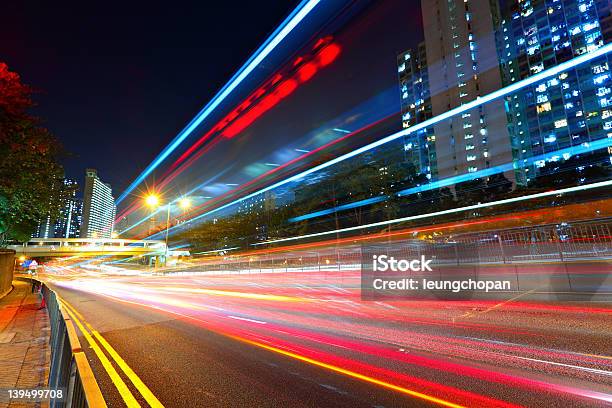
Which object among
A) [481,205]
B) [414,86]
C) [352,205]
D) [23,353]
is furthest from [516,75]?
[23,353]

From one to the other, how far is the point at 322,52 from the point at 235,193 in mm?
22934

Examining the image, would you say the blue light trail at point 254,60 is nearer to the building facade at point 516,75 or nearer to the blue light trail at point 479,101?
the blue light trail at point 479,101

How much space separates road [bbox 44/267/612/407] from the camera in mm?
4395

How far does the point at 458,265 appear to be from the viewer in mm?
12672

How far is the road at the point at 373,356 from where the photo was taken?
14.4 feet

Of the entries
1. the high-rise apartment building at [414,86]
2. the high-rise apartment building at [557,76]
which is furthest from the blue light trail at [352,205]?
the high-rise apartment building at [414,86]

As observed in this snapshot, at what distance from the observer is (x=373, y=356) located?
615cm

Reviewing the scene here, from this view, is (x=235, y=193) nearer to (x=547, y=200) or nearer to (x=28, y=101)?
(x=28, y=101)

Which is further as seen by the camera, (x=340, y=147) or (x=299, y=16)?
(x=340, y=147)

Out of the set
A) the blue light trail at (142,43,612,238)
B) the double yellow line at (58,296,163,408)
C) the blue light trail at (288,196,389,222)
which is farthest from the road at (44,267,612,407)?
the blue light trail at (288,196,389,222)

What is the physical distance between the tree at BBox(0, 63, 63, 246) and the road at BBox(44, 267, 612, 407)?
30.6 ft

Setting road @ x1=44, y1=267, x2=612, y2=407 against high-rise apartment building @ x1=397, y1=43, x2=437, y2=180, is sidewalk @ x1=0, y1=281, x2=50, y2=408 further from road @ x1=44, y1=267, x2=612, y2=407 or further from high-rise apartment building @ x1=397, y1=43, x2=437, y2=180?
high-rise apartment building @ x1=397, y1=43, x2=437, y2=180

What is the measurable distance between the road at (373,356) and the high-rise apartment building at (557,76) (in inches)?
3165

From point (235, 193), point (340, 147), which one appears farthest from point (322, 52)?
point (235, 193)
